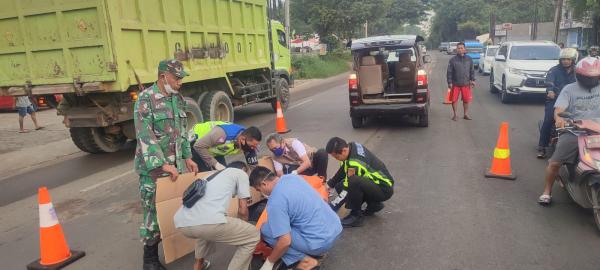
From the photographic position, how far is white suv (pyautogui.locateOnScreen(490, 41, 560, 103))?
1177 cm

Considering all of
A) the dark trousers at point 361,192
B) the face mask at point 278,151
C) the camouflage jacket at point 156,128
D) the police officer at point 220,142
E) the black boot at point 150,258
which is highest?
the camouflage jacket at point 156,128

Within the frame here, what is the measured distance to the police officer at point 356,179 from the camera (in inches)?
171

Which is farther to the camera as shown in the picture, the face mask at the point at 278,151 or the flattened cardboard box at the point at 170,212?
the face mask at the point at 278,151

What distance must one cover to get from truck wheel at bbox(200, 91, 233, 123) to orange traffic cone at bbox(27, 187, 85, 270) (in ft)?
18.4

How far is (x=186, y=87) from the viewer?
934cm

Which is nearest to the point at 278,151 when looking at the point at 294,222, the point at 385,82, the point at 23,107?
the point at 294,222

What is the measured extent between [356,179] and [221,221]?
153 cm

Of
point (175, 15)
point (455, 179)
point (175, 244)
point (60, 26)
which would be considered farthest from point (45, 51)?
point (455, 179)

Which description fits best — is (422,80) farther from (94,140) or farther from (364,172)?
(94,140)

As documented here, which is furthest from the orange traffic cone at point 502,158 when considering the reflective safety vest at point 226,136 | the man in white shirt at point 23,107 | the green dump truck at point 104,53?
the man in white shirt at point 23,107

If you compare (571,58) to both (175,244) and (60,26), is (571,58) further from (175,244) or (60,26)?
(60,26)

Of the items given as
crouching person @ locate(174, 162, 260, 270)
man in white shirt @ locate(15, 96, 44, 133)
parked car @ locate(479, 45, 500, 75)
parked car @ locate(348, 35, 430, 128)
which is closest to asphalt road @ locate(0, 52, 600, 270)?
crouching person @ locate(174, 162, 260, 270)

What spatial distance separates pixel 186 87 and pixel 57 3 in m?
2.86

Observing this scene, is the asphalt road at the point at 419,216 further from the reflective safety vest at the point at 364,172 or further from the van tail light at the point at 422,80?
the van tail light at the point at 422,80
